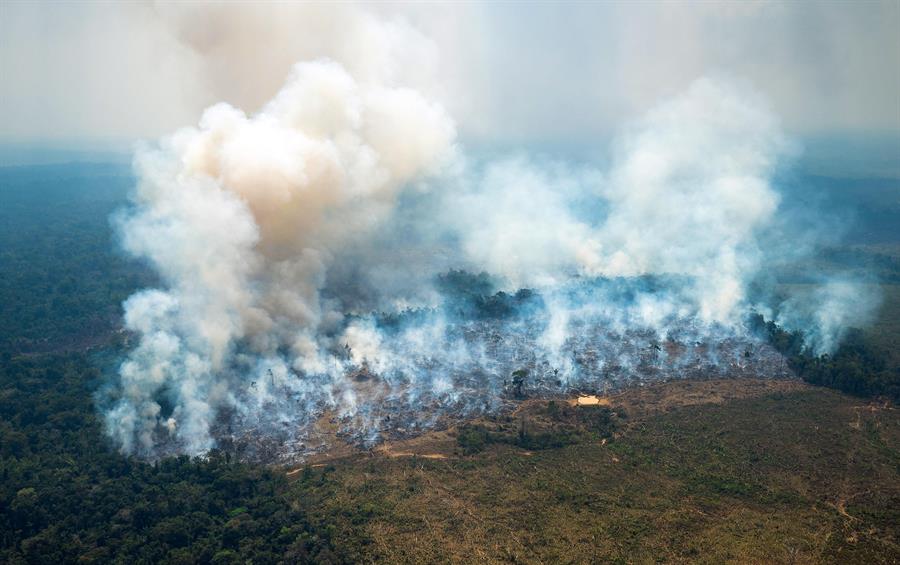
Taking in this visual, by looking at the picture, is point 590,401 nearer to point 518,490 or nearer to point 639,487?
point 639,487

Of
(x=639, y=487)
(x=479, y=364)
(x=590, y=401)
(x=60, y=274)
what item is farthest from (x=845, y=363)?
(x=60, y=274)

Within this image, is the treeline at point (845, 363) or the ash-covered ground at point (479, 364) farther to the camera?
the treeline at point (845, 363)

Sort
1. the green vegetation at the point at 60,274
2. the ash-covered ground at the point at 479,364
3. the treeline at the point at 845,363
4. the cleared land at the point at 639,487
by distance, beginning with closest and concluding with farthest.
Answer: the cleared land at the point at 639,487
the ash-covered ground at the point at 479,364
the treeline at the point at 845,363
the green vegetation at the point at 60,274

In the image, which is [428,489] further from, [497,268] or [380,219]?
[497,268]

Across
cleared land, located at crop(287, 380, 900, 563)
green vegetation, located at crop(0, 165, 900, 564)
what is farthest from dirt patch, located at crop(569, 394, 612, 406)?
green vegetation, located at crop(0, 165, 900, 564)

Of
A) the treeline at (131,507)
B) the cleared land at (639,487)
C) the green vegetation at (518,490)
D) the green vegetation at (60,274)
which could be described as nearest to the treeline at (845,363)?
the green vegetation at (518,490)

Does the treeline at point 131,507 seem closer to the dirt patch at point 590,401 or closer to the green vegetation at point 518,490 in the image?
the green vegetation at point 518,490
